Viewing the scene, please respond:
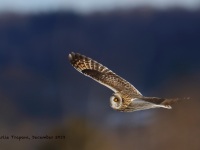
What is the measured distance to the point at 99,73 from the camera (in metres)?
3.20

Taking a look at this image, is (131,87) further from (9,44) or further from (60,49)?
(9,44)

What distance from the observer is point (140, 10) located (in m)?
3.14

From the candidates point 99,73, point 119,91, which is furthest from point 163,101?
point 99,73

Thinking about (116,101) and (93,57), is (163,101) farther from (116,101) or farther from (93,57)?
(93,57)

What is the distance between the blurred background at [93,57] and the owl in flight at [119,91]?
0.08 feet

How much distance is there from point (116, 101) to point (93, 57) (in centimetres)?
24

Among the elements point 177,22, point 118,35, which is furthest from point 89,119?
point 177,22

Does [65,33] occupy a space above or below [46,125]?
above

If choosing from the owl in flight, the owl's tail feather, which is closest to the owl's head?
the owl in flight

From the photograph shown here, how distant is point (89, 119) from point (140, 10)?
577 millimetres

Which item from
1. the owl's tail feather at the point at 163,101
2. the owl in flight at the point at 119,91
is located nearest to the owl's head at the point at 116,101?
the owl in flight at the point at 119,91

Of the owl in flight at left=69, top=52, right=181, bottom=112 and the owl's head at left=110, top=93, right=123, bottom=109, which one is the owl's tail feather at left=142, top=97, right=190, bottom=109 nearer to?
the owl in flight at left=69, top=52, right=181, bottom=112

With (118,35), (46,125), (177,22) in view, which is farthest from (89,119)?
(177,22)

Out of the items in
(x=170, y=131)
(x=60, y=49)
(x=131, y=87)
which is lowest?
(x=170, y=131)
